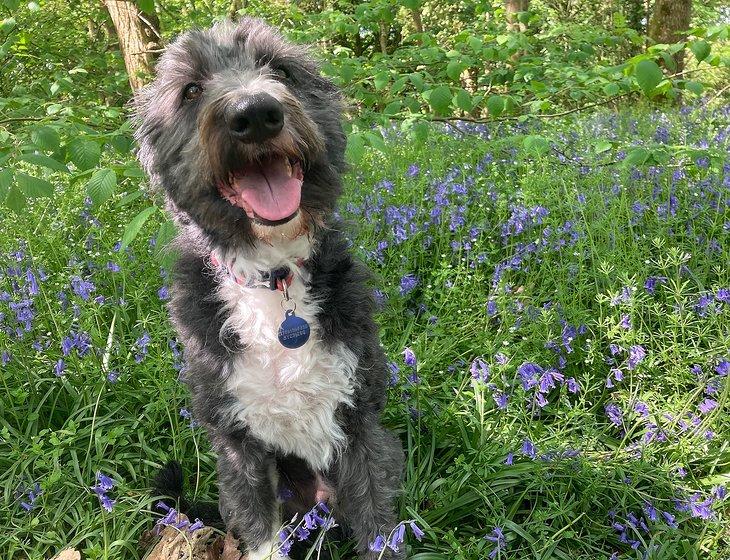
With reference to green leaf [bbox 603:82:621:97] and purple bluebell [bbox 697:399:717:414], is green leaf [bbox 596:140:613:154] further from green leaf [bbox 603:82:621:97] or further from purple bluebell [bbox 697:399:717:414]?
purple bluebell [bbox 697:399:717:414]

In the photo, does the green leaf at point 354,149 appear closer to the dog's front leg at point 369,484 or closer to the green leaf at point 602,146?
the dog's front leg at point 369,484

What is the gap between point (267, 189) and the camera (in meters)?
1.93

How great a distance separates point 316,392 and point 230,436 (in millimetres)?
379

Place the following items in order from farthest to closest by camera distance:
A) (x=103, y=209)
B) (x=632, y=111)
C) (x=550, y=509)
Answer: (x=632, y=111), (x=103, y=209), (x=550, y=509)

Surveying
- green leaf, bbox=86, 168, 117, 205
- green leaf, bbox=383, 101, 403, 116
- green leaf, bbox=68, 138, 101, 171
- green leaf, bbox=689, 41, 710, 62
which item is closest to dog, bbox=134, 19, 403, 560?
green leaf, bbox=86, 168, 117, 205

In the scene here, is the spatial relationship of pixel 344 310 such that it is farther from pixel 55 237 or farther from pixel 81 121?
pixel 55 237

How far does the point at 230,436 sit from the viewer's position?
7.16 feet

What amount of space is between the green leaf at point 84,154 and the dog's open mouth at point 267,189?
96 centimetres

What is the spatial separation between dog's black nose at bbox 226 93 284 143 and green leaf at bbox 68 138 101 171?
1.08 meters

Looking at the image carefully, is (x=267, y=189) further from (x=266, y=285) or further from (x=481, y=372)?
(x=481, y=372)

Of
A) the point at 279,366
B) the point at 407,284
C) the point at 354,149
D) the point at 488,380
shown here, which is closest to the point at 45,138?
the point at 354,149

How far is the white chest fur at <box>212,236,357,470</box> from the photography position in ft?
6.81

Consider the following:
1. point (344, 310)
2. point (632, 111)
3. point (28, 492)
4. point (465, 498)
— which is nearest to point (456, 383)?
point (465, 498)

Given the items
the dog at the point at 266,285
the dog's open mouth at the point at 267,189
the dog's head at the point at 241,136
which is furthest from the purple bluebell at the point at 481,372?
the dog's open mouth at the point at 267,189
